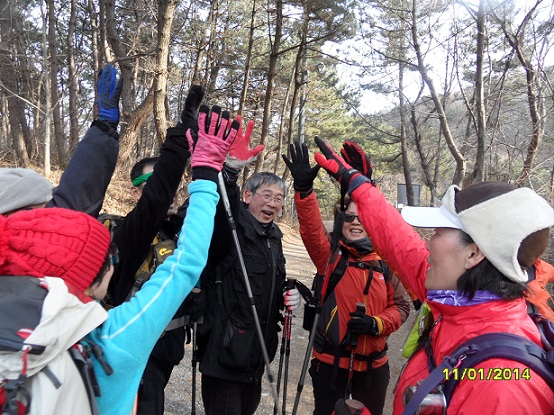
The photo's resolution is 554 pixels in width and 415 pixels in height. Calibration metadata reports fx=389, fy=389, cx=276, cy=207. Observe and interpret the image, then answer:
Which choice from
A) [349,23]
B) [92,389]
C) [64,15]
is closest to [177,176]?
[92,389]

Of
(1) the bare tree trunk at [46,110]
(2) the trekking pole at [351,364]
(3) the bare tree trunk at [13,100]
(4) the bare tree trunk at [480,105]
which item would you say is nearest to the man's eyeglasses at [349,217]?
(2) the trekking pole at [351,364]

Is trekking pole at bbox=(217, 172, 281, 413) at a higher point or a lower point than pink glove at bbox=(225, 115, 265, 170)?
lower

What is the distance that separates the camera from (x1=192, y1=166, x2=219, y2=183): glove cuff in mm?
1716

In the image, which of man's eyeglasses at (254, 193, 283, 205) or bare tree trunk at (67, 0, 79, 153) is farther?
bare tree trunk at (67, 0, 79, 153)

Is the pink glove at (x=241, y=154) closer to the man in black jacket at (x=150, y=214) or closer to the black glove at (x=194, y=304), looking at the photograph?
the man in black jacket at (x=150, y=214)

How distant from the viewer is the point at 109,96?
7.36 feet

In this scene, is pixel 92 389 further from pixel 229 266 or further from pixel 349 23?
pixel 349 23

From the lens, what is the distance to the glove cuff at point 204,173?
5.63 ft

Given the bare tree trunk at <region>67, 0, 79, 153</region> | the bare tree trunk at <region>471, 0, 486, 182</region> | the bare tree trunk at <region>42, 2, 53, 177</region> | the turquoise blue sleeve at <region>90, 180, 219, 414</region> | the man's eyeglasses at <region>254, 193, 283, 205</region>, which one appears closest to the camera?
the turquoise blue sleeve at <region>90, 180, 219, 414</region>

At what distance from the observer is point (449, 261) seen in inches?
57.5

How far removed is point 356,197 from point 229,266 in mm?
1128

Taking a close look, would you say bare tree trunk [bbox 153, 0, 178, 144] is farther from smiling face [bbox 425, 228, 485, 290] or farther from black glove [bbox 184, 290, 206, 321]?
smiling face [bbox 425, 228, 485, 290]

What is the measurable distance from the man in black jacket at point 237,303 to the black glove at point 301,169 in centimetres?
26
